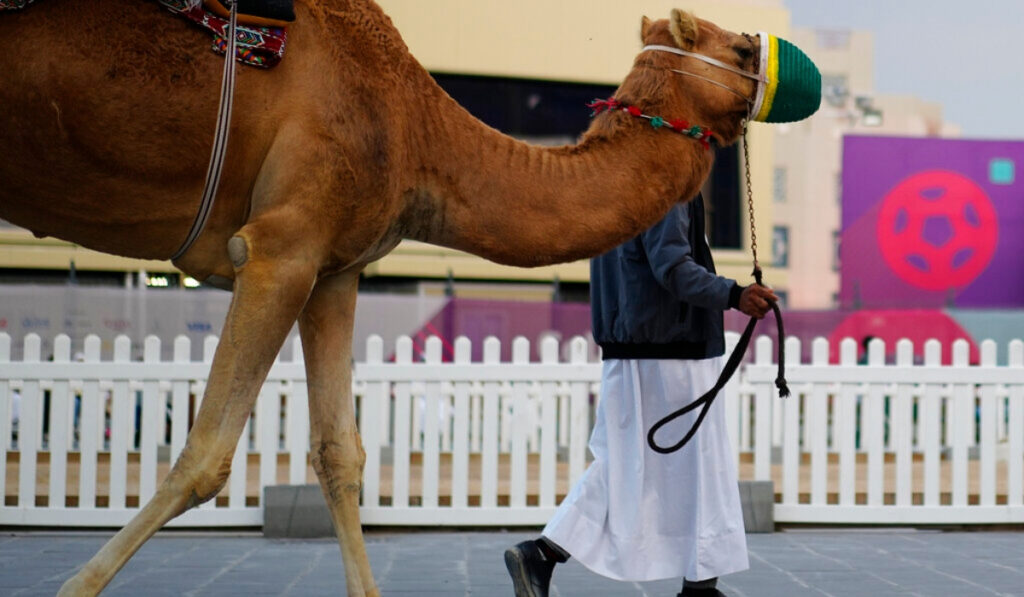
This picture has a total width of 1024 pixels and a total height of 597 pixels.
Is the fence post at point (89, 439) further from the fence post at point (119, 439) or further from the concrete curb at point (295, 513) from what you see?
the concrete curb at point (295, 513)

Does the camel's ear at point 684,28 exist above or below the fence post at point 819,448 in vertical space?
above

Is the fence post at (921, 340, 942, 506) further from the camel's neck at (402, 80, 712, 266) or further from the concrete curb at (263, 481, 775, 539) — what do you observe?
the camel's neck at (402, 80, 712, 266)

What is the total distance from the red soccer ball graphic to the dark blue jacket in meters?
15.8

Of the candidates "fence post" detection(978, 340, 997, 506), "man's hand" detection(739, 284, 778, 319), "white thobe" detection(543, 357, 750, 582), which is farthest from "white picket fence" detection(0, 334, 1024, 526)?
"man's hand" detection(739, 284, 778, 319)

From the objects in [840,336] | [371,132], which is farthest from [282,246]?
[840,336]

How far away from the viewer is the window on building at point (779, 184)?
55.4m

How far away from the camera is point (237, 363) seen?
3.46 m

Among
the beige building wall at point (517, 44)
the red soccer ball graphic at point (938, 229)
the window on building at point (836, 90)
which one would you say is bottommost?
the red soccer ball graphic at point (938, 229)

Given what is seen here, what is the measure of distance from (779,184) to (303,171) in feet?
176

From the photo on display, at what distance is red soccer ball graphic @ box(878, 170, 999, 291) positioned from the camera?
66.2ft

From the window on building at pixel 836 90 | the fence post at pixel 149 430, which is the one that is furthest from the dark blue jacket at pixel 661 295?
the window on building at pixel 836 90

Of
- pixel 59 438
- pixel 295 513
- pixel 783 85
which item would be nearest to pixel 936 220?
pixel 295 513

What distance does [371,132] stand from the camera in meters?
3.60

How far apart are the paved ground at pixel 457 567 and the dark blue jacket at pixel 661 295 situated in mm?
1203
